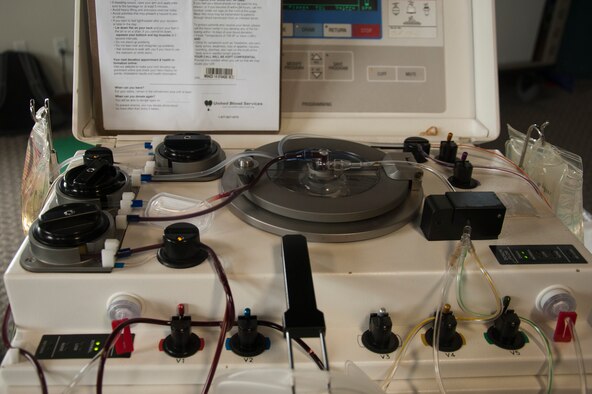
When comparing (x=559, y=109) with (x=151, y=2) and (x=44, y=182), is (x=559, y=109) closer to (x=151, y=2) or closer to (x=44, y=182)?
(x=151, y=2)

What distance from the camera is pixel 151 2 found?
1.17 meters

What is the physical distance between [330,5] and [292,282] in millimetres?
797

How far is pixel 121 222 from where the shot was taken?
88 centimetres

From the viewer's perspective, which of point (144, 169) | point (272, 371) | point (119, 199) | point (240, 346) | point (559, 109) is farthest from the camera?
point (559, 109)

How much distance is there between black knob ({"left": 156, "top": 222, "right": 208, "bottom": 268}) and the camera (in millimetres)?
785

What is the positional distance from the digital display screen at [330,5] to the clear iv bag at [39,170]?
58 cm

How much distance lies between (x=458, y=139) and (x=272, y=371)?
797 mm

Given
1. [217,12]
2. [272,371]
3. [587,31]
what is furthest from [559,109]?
[272,371]

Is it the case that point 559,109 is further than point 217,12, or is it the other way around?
point 559,109

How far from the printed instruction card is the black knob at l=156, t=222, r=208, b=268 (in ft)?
1.57

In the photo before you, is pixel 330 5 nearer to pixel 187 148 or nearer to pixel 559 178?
pixel 187 148

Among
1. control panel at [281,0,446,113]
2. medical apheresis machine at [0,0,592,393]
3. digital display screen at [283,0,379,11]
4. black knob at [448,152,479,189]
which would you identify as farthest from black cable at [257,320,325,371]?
digital display screen at [283,0,379,11]

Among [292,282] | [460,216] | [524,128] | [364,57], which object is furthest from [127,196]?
[524,128]

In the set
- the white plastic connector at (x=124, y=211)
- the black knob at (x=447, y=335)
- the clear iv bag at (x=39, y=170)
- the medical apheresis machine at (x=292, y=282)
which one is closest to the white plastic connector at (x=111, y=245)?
the medical apheresis machine at (x=292, y=282)
